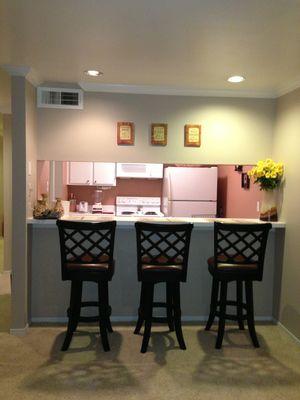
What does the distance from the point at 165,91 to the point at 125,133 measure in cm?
61

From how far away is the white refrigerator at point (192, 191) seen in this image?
529cm

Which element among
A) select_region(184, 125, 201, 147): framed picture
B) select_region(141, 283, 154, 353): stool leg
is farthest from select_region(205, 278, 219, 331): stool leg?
select_region(184, 125, 201, 147): framed picture

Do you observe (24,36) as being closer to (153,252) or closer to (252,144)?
(153,252)

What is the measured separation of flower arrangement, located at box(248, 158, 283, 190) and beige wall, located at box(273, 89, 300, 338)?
90 millimetres

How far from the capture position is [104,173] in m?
5.82

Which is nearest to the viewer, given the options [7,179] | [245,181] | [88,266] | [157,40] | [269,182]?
[157,40]

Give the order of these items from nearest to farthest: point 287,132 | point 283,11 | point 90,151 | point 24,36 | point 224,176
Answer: point 283,11, point 24,36, point 287,132, point 90,151, point 224,176

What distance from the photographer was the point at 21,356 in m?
2.95

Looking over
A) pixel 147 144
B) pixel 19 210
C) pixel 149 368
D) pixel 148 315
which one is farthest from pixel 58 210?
pixel 149 368

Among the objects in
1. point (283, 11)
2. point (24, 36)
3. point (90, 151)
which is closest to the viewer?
point (283, 11)

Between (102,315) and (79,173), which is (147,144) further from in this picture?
(79,173)

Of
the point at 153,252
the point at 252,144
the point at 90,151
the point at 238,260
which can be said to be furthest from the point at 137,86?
the point at 238,260

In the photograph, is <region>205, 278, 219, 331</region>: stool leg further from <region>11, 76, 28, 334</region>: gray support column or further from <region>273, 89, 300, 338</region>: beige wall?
<region>11, 76, 28, 334</region>: gray support column

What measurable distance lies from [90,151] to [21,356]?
2037mm
